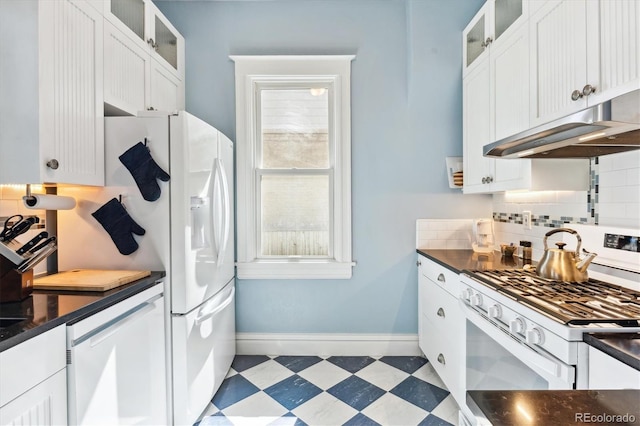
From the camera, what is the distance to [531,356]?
116 centimetres

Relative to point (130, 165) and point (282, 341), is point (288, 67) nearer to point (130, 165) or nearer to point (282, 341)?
point (130, 165)

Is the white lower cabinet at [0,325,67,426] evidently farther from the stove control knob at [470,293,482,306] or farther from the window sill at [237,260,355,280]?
the stove control knob at [470,293,482,306]

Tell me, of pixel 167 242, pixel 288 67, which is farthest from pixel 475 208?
A: pixel 167 242

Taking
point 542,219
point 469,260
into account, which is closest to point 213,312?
point 469,260

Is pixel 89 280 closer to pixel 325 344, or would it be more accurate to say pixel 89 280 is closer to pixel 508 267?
pixel 325 344

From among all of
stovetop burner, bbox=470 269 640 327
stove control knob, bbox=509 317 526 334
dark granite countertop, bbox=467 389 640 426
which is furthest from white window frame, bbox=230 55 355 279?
dark granite countertop, bbox=467 389 640 426

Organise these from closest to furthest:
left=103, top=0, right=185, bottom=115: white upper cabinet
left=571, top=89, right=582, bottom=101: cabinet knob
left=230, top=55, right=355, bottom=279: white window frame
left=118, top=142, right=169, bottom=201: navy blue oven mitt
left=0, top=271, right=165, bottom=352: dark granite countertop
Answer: left=0, top=271, right=165, bottom=352: dark granite countertop → left=571, top=89, right=582, bottom=101: cabinet knob → left=118, top=142, right=169, bottom=201: navy blue oven mitt → left=103, top=0, right=185, bottom=115: white upper cabinet → left=230, top=55, right=355, bottom=279: white window frame

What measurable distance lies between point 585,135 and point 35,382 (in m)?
2.08

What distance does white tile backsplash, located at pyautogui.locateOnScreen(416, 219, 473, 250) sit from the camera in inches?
105

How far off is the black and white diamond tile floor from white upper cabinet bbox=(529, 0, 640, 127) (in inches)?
69.5

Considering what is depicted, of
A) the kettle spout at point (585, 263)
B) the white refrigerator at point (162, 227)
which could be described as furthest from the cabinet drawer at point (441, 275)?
the white refrigerator at point (162, 227)

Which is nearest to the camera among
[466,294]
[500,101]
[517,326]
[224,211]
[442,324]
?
[517,326]

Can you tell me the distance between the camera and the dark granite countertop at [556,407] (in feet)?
1.51

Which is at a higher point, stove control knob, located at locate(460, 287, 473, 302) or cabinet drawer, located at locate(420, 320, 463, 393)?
stove control knob, located at locate(460, 287, 473, 302)
